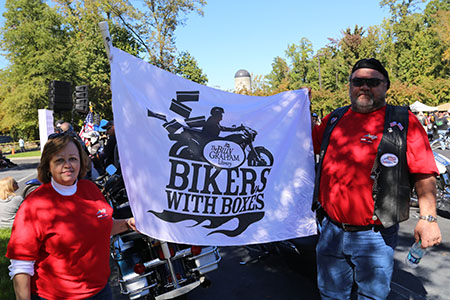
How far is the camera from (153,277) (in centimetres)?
371

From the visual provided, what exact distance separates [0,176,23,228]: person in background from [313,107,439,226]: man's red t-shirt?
4.98m

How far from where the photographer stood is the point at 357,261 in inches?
99.7

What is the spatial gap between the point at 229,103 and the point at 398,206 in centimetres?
159

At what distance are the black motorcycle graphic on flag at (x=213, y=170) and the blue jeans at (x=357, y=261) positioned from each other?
70cm

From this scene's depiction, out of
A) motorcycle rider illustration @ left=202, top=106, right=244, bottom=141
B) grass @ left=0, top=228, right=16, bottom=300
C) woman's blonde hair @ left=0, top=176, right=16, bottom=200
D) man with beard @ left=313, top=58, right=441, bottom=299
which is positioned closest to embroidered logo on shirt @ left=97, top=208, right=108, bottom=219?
motorcycle rider illustration @ left=202, top=106, right=244, bottom=141

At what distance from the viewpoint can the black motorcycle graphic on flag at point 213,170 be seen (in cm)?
281

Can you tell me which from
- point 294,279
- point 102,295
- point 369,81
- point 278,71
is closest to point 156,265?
point 102,295

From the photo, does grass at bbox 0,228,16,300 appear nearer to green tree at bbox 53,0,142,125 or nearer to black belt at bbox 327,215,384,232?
black belt at bbox 327,215,384,232

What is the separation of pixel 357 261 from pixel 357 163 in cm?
68

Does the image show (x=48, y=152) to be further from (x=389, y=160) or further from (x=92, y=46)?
(x=92, y=46)

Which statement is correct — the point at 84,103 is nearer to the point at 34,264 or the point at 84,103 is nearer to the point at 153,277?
the point at 153,277

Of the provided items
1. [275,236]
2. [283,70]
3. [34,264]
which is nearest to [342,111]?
[275,236]

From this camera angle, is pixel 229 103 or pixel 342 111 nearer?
pixel 342 111

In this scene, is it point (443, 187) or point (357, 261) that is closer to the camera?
point (357, 261)
